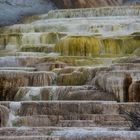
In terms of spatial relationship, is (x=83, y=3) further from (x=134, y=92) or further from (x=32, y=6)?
(x=134, y=92)

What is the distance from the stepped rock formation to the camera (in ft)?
19.0

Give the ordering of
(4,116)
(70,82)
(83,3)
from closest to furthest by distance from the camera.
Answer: (4,116) → (70,82) → (83,3)

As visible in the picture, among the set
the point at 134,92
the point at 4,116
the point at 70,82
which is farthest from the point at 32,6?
the point at 4,116

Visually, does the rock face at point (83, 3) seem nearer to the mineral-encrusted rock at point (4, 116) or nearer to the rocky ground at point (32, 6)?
the rocky ground at point (32, 6)

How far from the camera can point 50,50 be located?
12.3 meters

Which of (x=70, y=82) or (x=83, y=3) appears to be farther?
(x=83, y=3)

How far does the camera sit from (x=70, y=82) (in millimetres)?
8969

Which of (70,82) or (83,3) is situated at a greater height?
(83,3)

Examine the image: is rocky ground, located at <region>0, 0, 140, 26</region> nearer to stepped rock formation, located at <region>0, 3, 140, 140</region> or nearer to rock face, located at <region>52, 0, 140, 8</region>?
rock face, located at <region>52, 0, 140, 8</region>

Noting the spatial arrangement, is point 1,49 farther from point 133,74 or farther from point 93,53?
point 133,74

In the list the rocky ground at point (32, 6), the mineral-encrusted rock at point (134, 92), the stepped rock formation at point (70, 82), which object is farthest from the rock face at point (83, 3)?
the mineral-encrusted rock at point (134, 92)

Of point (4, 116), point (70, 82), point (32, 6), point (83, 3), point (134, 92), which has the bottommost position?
point (4, 116)

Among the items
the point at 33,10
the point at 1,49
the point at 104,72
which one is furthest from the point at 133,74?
the point at 33,10

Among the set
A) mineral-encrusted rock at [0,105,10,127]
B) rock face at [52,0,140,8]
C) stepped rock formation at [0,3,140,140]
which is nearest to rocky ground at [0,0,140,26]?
rock face at [52,0,140,8]
